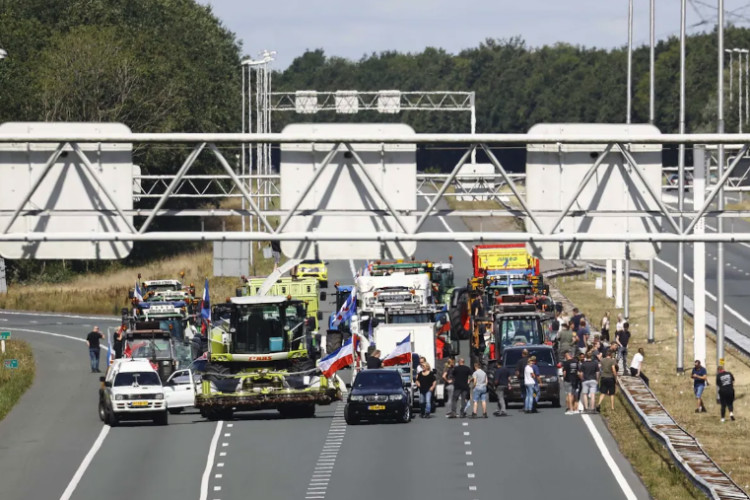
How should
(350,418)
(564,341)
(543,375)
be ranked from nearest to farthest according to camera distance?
(350,418)
(543,375)
(564,341)

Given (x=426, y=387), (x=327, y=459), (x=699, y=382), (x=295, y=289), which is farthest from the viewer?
(x=295, y=289)

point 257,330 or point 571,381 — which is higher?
point 257,330

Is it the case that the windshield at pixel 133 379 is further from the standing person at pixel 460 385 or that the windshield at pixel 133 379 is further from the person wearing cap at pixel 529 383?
the person wearing cap at pixel 529 383

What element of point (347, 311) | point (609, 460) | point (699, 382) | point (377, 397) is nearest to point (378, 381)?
point (377, 397)

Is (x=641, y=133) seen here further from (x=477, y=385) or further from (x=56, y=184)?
(x=477, y=385)

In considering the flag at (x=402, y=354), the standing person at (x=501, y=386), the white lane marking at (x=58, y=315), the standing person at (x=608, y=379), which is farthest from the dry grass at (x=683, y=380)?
the white lane marking at (x=58, y=315)

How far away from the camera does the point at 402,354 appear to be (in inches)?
1818

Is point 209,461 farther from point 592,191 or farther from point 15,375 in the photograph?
point 15,375

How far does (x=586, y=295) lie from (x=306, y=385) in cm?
4274

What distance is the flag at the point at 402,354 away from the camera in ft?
151

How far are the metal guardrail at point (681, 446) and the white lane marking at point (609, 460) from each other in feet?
3.45

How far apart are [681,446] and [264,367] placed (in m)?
13.5

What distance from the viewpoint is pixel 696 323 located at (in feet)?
175

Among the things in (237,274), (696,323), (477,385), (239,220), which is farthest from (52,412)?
(239,220)
